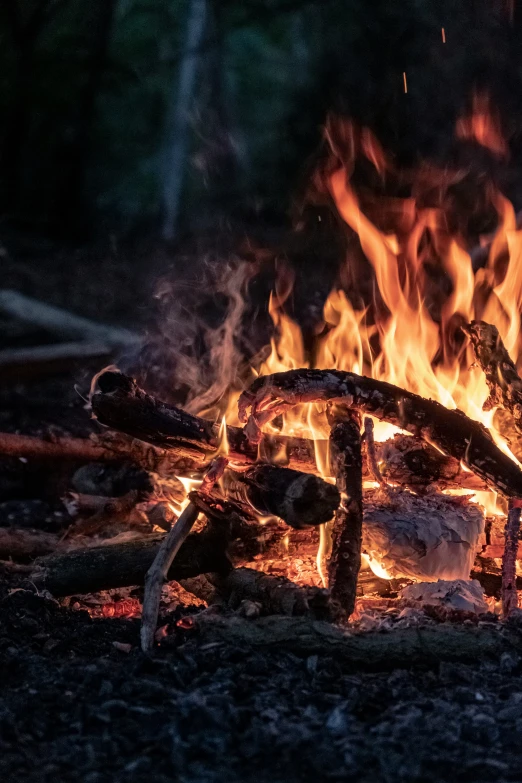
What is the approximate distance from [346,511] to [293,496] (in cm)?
46

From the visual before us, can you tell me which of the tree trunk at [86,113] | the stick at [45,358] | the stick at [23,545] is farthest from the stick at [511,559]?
the tree trunk at [86,113]

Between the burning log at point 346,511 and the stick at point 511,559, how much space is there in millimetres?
658

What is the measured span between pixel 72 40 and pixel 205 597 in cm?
1034

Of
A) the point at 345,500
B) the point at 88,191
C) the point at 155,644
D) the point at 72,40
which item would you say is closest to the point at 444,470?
the point at 345,500

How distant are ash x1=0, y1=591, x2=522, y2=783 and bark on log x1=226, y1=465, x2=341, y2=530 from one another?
0.52 m

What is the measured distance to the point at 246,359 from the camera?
7016mm

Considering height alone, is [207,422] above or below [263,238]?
below

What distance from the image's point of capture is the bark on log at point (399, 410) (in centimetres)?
355

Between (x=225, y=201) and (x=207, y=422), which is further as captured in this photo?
(x=225, y=201)

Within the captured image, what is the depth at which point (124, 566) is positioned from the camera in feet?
11.5

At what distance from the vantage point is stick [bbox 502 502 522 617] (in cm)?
353

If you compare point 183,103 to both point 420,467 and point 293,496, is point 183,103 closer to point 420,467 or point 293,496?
point 420,467

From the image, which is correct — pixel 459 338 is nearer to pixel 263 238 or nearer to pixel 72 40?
pixel 263 238

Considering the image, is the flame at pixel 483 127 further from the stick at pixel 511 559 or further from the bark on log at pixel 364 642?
the bark on log at pixel 364 642
